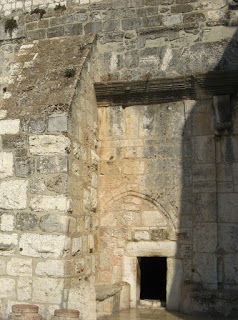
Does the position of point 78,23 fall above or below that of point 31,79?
above

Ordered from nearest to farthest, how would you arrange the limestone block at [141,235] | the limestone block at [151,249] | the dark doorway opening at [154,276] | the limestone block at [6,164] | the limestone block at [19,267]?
1. the limestone block at [19,267]
2. the limestone block at [6,164]
3. the limestone block at [151,249]
4. the limestone block at [141,235]
5. the dark doorway opening at [154,276]

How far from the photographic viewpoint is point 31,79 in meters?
5.39

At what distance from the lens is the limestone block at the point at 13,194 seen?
471cm

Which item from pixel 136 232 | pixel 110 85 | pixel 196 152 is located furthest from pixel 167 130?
pixel 136 232

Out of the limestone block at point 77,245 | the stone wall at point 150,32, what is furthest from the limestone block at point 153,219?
the stone wall at point 150,32

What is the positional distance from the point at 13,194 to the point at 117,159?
1562 mm

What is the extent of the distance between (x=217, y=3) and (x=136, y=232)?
3.11 meters

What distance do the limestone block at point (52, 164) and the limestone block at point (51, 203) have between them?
11.1 inches

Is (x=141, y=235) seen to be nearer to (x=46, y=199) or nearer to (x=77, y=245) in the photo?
(x=77, y=245)

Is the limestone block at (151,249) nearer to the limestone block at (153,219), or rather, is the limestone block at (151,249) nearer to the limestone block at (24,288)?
the limestone block at (153,219)

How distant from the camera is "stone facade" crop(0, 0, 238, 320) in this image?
4.65 meters

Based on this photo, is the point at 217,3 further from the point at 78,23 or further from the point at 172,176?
the point at 172,176

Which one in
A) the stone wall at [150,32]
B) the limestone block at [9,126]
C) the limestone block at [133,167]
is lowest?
the limestone block at [133,167]

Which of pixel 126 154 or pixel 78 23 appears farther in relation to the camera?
pixel 78 23
